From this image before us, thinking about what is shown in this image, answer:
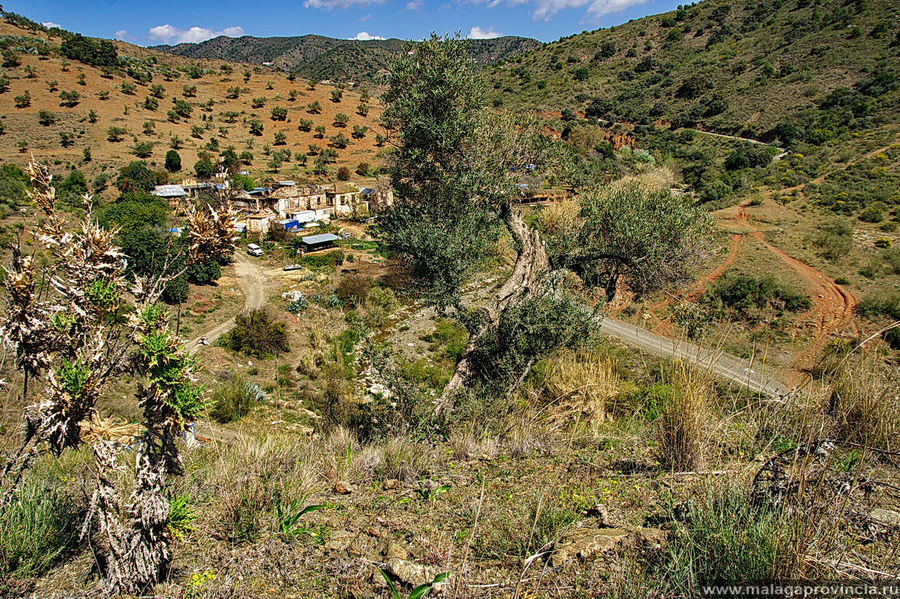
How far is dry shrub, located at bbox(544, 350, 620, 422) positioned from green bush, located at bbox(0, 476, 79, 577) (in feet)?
17.0

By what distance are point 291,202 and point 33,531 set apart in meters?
36.2

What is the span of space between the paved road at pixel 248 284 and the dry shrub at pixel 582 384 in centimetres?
1501

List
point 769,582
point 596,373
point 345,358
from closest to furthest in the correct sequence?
point 769,582
point 596,373
point 345,358

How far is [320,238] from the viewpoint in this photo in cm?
3053

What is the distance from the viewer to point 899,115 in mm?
32062

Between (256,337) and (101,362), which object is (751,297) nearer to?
(256,337)

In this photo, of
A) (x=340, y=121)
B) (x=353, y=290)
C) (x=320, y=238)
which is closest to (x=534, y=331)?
(x=353, y=290)

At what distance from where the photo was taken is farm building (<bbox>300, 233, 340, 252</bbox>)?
97.7ft

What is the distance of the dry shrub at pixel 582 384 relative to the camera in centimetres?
667

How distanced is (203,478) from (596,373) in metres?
6.47

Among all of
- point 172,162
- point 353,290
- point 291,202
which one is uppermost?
point 172,162

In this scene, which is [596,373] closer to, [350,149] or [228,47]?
[350,149]

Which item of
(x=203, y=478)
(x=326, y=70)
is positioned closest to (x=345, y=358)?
(x=203, y=478)

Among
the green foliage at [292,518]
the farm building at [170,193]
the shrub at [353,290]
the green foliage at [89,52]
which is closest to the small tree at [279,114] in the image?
the green foliage at [89,52]
